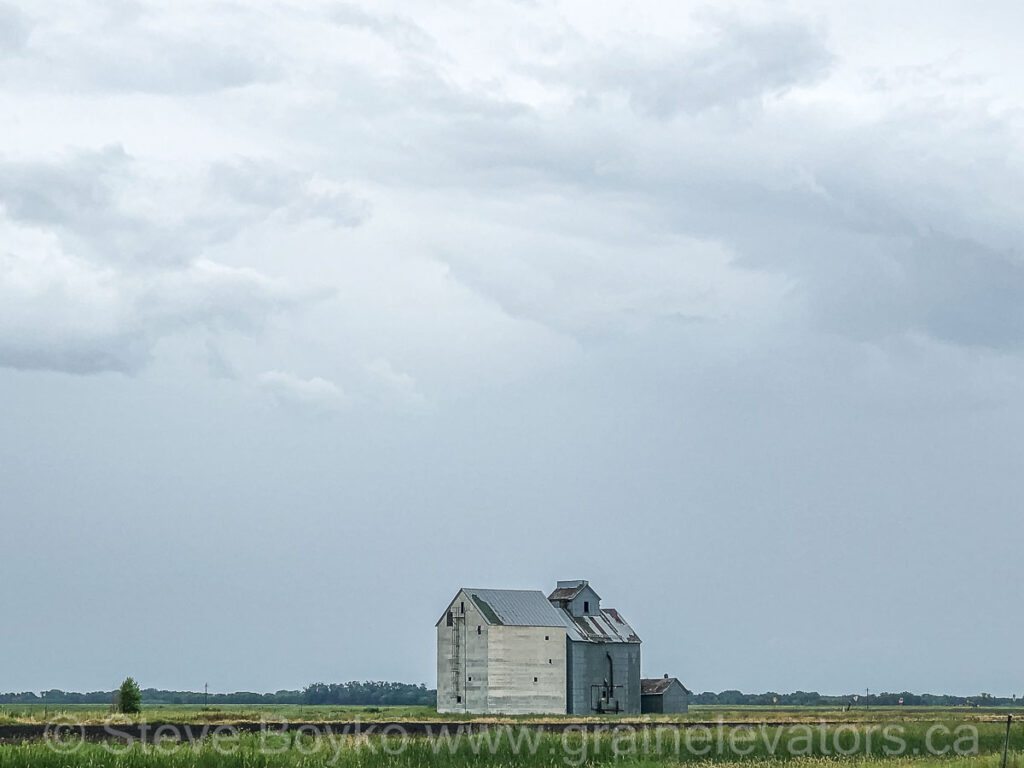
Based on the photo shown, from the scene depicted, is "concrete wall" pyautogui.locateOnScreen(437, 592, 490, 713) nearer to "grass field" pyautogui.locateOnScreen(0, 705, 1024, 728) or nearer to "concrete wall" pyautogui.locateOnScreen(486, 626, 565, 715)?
"concrete wall" pyautogui.locateOnScreen(486, 626, 565, 715)

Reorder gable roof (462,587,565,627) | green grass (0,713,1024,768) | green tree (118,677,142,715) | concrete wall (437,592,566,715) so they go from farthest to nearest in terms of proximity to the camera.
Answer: gable roof (462,587,565,627)
concrete wall (437,592,566,715)
green tree (118,677,142,715)
green grass (0,713,1024,768)

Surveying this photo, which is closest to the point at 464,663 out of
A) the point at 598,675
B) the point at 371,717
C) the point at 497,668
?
the point at 497,668

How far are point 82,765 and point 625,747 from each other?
51.8 ft

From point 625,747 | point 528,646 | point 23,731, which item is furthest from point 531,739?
point 528,646

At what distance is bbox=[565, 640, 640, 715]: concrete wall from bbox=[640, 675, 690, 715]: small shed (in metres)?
1.07

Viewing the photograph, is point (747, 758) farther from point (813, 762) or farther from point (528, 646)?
point (528, 646)

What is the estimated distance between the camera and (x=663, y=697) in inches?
4055

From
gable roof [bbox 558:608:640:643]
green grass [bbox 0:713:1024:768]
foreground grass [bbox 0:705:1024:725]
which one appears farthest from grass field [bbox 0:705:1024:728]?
green grass [bbox 0:713:1024:768]

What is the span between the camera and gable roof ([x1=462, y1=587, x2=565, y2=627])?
94.6m

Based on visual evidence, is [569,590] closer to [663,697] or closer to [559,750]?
[663,697]

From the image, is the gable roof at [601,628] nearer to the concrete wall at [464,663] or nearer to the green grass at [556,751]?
the concrete wall at [464,663]

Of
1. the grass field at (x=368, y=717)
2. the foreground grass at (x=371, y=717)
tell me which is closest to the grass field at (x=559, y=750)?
the grass field at (x=368, y=717)

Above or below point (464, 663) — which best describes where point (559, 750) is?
above

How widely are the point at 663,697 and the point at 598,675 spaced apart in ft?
23.1
